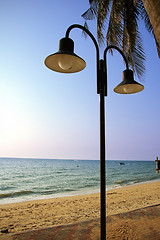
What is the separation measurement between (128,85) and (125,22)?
14.8 ft

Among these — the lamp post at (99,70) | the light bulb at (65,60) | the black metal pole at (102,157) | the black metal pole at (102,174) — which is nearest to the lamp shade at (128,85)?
the lamp post at (99,70)

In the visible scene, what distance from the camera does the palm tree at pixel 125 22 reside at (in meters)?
5.83

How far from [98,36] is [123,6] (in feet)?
4.64

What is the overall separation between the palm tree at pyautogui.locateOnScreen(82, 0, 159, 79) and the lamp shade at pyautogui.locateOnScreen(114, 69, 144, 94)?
331 cm

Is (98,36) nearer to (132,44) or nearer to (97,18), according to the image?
(97,18)

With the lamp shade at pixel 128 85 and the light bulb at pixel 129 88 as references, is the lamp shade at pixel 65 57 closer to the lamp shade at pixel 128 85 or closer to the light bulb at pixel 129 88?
the lamp shade at pixel 128 85

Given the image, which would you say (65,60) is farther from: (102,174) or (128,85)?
(102,174)

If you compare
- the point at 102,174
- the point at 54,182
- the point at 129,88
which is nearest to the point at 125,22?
the point at 129,88

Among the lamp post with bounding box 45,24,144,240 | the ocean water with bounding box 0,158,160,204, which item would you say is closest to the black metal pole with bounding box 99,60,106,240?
the lamp post with bounding box 45,24,144,240

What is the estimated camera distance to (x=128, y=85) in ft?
9.36

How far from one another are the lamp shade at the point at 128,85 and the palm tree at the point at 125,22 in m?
3.31

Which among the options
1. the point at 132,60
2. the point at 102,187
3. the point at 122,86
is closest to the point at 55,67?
the point at 122,86

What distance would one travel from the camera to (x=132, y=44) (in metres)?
5.98

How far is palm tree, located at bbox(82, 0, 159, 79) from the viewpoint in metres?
5.83
